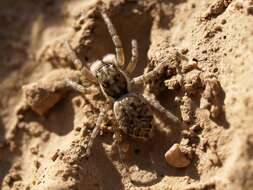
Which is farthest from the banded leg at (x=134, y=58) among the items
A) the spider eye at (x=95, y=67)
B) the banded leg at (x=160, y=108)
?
the banded leg at (x=160, y=108)

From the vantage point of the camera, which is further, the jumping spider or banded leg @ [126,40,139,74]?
banded leg @ [126,40,139,74]

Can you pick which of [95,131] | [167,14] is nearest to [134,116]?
[95,131]

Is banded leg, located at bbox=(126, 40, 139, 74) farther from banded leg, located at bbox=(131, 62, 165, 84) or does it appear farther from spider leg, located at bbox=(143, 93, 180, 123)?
spider leg, located at bbox=(143, 93, 180, 123)

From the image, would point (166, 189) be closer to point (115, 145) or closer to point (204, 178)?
point (204, 178)

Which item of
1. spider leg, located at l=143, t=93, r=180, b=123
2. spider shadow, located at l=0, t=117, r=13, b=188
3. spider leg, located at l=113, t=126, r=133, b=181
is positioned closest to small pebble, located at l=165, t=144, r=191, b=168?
spider leg, located at l=143, t=93, r=180, b=123

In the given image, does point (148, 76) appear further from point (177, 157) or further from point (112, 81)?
point (177, 157)

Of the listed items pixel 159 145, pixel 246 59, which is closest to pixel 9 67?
pixel 159 145
